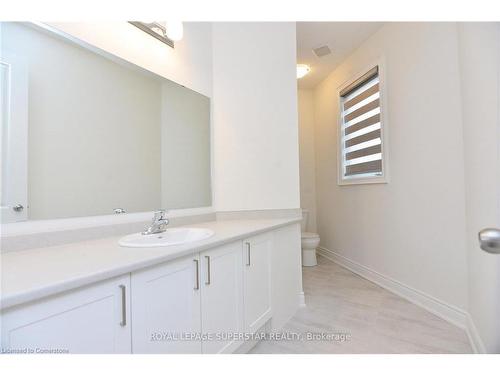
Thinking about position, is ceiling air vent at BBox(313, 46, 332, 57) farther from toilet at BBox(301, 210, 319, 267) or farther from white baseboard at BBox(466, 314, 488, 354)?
white baseboard at BBox(466, 314, 488, 354)

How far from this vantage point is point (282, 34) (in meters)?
2.12

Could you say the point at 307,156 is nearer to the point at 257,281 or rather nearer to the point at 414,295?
the point at 414,295

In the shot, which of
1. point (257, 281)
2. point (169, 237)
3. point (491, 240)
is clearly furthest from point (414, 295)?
point (169, 237)

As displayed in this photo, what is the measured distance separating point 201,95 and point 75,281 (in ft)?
5.50

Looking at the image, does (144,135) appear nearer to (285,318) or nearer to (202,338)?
(202,338)

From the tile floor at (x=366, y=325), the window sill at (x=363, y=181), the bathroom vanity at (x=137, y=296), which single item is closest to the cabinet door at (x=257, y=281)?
the bathroom vanity at (x=137, y=296)

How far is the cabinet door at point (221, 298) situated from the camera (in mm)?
1184

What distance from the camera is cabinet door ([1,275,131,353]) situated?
0.63m

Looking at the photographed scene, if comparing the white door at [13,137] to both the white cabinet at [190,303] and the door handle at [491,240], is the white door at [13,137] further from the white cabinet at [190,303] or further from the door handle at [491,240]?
the door handle at [491,240]

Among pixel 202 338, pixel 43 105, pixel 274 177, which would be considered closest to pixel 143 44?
pixel 43 105

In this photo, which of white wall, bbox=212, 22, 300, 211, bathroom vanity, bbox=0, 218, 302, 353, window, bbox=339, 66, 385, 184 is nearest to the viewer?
bathroom vanity, bbox=0, 218, 302, 353

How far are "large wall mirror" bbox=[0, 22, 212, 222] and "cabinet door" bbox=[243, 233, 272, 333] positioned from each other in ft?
2.15

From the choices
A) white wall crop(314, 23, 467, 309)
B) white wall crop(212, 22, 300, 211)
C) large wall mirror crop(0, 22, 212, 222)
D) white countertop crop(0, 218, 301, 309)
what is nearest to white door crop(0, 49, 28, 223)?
large wall mirror crop(0, 22, 212, 222)

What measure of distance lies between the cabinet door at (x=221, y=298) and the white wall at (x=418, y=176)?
160 cm
